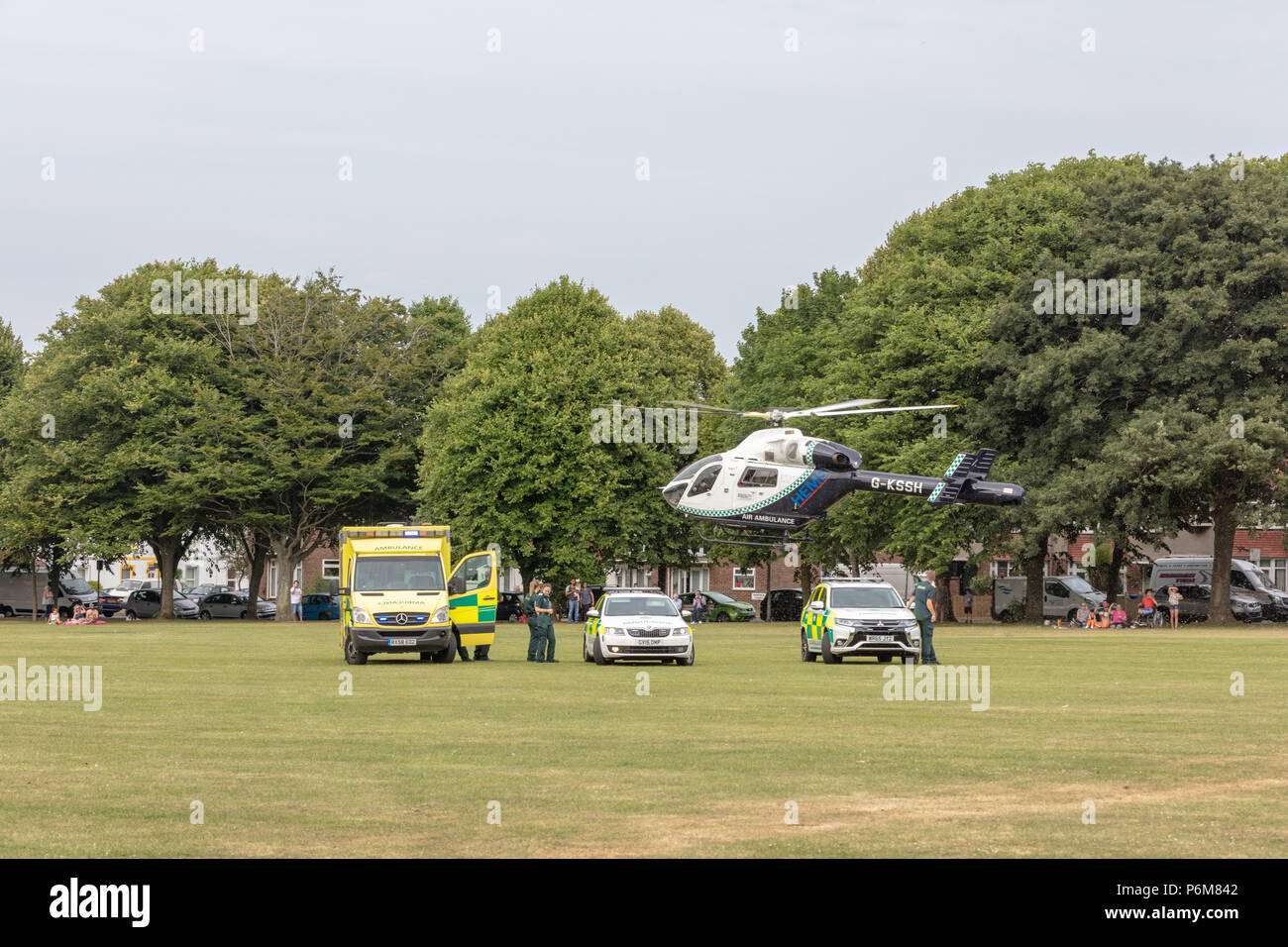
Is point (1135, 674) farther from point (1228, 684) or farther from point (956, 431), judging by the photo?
point (956, 431)

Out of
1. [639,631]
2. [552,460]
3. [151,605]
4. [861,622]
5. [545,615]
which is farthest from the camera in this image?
[151,605]

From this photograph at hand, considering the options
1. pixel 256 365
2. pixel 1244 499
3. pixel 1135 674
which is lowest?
pixel 1135 674

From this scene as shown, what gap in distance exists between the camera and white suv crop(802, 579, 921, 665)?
3416cm

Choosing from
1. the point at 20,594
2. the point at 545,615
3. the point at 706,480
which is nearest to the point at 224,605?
the point at 20,594

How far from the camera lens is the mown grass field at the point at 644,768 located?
36.1ft

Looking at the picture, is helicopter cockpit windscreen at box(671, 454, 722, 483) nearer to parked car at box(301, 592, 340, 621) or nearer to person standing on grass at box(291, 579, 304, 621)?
Result: person standing on grass at box(291, 579, 304, 621)

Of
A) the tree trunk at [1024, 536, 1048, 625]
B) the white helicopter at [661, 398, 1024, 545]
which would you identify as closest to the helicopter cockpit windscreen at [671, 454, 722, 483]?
the white helicopter at [661, 398, 1024, 545]

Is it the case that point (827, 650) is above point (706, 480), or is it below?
below

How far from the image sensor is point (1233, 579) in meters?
75.5

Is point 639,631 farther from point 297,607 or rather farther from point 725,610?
point 297,607

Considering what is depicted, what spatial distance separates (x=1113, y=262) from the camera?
6097cm

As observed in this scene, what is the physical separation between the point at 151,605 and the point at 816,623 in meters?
60.0
